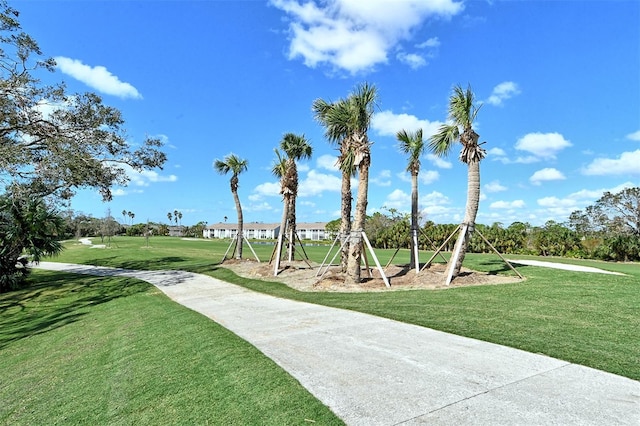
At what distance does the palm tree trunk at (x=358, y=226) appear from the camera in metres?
12.1

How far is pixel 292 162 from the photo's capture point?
17734 millimetres

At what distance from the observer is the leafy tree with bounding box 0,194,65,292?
52.3 ft

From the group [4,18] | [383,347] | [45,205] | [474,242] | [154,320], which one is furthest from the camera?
[474,242]

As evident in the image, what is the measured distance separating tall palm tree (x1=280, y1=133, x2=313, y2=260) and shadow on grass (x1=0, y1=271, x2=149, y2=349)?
7230 millimetres

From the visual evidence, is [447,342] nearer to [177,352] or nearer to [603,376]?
[603,376]

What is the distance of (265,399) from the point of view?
12.1 ft

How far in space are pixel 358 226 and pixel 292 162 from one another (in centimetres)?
687

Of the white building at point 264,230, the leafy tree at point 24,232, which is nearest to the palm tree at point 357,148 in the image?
the leafy tree at point 24,232

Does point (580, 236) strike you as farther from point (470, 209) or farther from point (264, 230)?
point (264, 230)

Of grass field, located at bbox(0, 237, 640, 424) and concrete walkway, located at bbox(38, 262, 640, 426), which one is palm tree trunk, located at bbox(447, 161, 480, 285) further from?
concrete walkway, located at bbox(38, 262, 640, 426)

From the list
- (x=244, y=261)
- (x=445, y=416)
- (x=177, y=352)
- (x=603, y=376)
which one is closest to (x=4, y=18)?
(x=177, y=352)

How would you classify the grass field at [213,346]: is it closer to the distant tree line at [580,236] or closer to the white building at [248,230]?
the distant tree line at [580,236]

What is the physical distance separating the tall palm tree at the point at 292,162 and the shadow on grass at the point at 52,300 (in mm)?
7230

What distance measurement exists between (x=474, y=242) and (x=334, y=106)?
27923 mm
